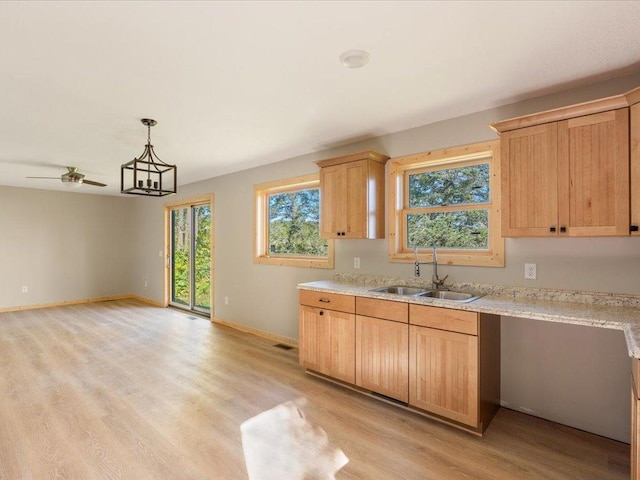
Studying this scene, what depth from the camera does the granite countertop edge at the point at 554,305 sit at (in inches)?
75.6

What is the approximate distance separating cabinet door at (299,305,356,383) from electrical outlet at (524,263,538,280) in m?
1.45

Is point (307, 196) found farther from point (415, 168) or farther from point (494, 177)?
point (494, 177)

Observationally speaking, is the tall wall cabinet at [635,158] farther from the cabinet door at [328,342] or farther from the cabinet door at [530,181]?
the cabinet door at [328,342]

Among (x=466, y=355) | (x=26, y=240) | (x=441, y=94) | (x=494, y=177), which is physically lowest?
(x=466, y=355)

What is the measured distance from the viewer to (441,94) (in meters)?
2.62

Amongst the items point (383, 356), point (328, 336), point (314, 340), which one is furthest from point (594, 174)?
point (314, 340)

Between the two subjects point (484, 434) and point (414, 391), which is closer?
point (484, 434)

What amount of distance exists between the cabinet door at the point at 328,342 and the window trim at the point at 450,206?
86cm

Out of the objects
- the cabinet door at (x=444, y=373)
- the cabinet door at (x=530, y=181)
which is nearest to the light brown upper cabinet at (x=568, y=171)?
the cabinet door at (x=530, y=181)

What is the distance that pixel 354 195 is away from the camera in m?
3.41

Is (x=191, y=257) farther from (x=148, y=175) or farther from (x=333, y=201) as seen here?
(x=333, y=201)

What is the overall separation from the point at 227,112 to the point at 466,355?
274cm

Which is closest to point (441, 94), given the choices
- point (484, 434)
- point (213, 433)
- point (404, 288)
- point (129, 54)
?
point (404, 288)

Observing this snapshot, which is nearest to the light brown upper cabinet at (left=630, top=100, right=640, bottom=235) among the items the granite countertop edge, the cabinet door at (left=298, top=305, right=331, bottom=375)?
the granite countertop edge
